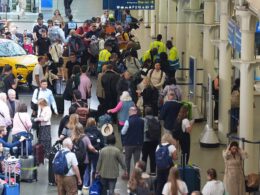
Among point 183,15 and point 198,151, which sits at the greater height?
point 183,15

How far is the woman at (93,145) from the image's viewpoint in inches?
983

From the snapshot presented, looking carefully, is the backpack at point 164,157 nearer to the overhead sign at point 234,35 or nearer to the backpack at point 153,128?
the backpack at point 153,128

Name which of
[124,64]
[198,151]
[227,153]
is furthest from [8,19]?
[227,153]

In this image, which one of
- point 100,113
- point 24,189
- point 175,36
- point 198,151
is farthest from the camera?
point 175,36

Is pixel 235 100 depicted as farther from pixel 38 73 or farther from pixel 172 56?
pixel 172 56

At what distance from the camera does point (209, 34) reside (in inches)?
1283

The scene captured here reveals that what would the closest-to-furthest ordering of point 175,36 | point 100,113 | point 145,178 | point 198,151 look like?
point 145,178 → point 198,151 → point 100,113 → point 175,36

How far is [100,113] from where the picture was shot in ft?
105

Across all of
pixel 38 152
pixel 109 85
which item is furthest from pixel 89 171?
pixel 109 85

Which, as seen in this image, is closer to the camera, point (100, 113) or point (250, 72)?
point (250, 72)

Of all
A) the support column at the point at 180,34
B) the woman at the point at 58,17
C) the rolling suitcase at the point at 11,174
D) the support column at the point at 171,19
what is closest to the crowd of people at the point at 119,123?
the rolling suitcase at the point at 11,174

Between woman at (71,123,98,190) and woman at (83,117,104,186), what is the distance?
17 cm

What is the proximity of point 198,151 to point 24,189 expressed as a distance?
5395 mm

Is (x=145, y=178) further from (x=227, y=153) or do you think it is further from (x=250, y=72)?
(x=250, y=72)
